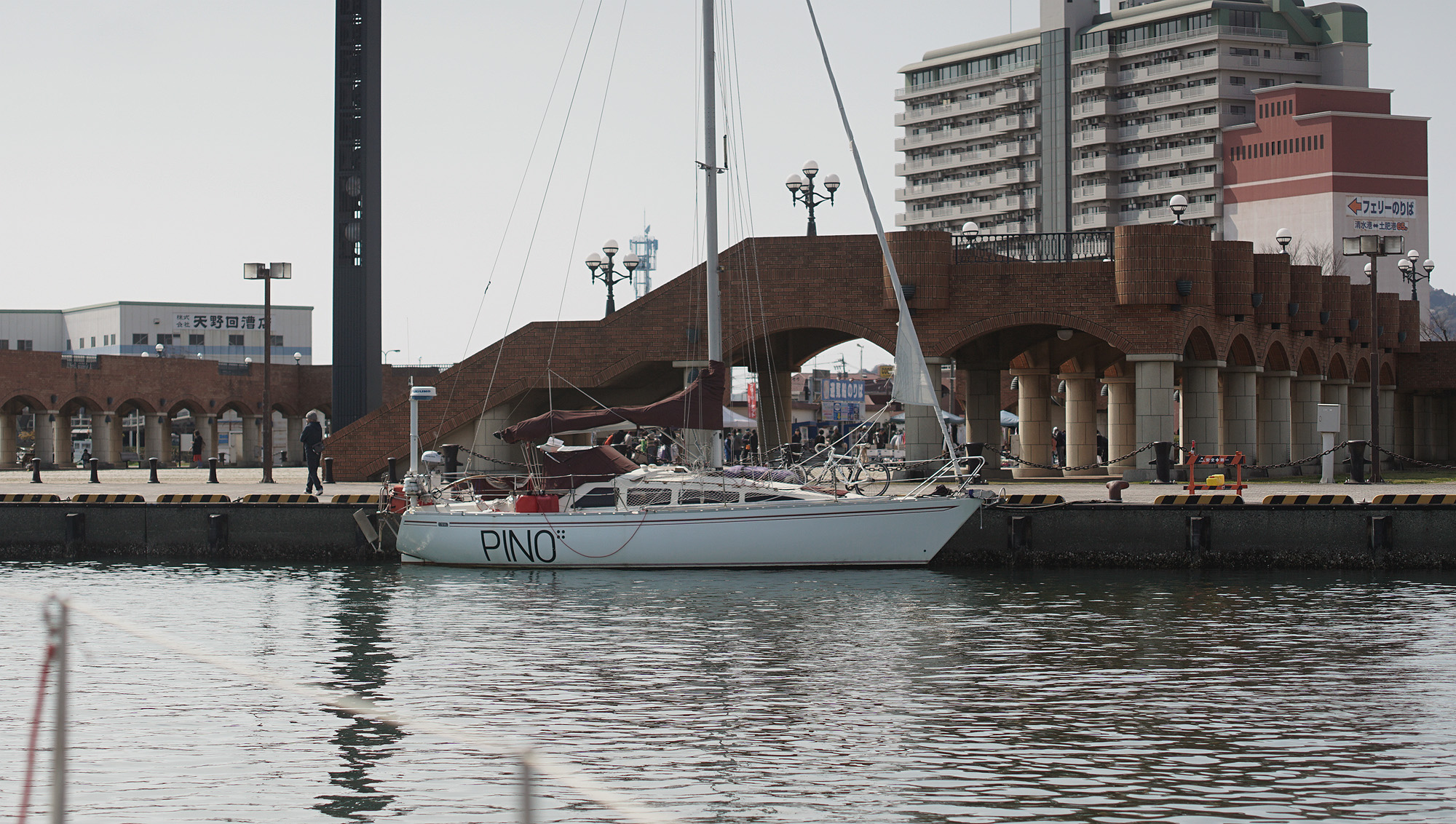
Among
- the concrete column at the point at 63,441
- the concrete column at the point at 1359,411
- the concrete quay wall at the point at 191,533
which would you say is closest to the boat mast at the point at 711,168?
the concrete quay wall at the point at 191,533

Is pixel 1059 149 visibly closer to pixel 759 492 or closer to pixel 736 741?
pixel 759 492

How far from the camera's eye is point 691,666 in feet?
58.2

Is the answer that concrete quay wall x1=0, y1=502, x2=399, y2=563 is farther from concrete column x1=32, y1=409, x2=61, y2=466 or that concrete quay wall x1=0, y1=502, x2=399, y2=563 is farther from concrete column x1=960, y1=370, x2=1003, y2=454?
concrete column x1=32, y1=409, x2=61, y2=466

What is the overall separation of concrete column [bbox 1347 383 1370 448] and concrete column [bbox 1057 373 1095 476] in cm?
1598

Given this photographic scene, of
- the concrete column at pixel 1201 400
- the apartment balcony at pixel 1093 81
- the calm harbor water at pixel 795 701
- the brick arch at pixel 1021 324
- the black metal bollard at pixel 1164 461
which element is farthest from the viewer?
the apartment balcony at pixel 1093 81

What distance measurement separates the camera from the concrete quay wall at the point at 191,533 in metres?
32.4

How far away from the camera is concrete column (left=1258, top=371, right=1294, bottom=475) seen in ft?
173

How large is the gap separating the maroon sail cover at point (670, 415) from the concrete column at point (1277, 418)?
30.3m

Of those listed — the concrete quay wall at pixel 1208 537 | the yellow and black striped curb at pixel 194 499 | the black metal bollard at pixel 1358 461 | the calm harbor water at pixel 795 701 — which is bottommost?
the calm harbor water at pixel 795 701

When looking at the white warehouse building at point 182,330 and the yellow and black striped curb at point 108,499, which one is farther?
the white warehouse building at point 182,330

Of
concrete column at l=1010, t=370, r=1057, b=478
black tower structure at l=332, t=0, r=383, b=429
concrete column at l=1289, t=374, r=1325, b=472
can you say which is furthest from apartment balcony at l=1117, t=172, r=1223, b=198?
black tower structure at l=332, t=0, r=383, b=429

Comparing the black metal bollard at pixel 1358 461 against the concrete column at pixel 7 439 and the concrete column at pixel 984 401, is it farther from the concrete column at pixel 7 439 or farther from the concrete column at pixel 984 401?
the concrete column at pixel 7 439

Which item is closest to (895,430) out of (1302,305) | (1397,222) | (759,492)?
(1302,305)

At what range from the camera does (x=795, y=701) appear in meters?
15.6
